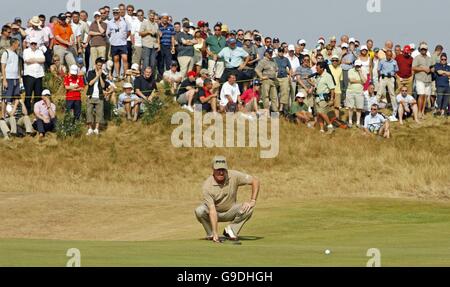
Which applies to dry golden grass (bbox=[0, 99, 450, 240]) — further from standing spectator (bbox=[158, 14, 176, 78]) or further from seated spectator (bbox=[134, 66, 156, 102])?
standing spectator (bbox=[158, 14, 176, 78])

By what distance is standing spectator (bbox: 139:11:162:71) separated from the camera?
126 feet

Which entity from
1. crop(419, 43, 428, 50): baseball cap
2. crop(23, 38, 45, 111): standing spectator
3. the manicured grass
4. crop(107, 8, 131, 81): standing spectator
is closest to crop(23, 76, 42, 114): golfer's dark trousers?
crop(23, 38, 45, 111): standing spectator

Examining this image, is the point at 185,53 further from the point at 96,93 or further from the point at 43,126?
the point at 43,126

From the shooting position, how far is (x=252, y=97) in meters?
38.5

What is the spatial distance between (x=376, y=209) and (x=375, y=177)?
7.73 m

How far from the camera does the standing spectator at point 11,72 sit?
118 ft

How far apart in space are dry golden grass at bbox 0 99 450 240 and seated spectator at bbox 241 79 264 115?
1480mm

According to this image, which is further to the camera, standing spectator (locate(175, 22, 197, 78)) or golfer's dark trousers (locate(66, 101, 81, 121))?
standing spectator (locate(175, 22, 197, 78))

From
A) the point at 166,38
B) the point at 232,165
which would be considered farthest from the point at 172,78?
the point at 232,165

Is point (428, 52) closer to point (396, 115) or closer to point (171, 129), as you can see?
point (396, 115)

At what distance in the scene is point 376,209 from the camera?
30359 millimetres

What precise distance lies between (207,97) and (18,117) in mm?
6263
